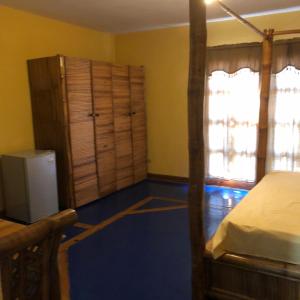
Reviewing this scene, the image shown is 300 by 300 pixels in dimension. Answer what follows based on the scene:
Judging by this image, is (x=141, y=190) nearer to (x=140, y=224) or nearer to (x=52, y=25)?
(x=140, y=224)

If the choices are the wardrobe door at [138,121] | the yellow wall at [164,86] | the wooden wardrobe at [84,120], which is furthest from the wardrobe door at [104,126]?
the yellow wall at [164,86]

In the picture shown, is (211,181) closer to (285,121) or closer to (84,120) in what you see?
(285,121)

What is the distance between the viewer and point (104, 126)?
14.4 feet

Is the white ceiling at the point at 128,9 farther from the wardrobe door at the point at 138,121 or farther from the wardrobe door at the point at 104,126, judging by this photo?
the wardrobe door at the point at 138,121

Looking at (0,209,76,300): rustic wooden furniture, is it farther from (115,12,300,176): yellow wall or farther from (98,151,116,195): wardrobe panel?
(115,12,300,176): yellow wall

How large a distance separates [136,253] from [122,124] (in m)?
2.27

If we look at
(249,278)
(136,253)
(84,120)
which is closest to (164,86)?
(84,120)

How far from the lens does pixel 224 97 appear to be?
4492 millimetres

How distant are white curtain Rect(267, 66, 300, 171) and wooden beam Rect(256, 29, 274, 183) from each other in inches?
31.3

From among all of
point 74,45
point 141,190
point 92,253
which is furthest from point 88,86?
point 92,253

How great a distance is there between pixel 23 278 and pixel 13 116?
→ 3369 mm

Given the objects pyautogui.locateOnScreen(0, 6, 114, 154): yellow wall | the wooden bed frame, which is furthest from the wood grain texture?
the wooden bed frame

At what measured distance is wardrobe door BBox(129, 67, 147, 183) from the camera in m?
4.91

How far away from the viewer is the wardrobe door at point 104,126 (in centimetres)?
423
